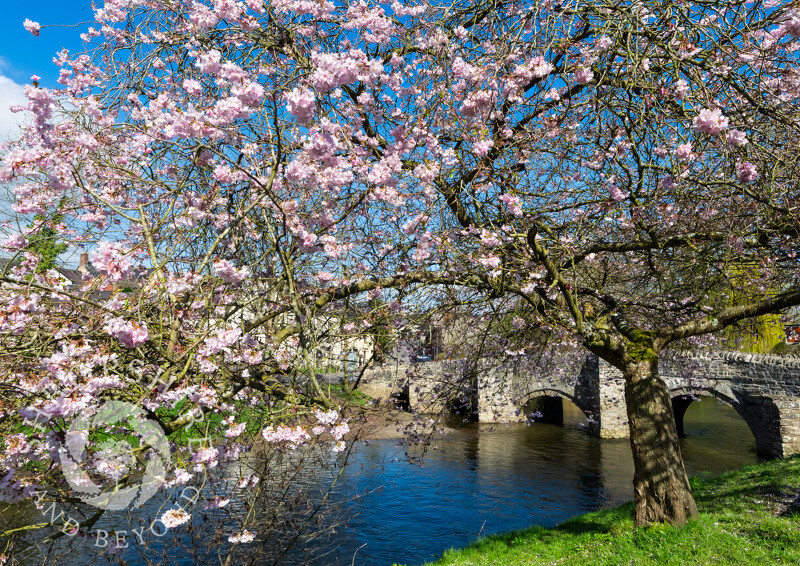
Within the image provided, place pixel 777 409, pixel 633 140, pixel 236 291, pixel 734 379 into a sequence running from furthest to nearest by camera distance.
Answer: pixel 734 379 → pixel 777 409 → pixel 633 140 → pixel 236 291

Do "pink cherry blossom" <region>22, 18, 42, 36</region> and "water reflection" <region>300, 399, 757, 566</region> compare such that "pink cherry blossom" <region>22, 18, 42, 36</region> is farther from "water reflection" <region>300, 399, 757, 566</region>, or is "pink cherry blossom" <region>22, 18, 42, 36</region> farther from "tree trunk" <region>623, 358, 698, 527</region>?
"water reflection" <region>300, 399, 757, 566</region>

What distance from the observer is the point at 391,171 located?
165 inches

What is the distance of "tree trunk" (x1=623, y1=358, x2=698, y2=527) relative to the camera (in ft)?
19.5

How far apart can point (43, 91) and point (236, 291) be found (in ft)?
7.00

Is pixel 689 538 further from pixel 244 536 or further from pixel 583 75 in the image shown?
pixel 583 75

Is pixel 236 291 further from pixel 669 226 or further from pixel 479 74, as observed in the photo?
pixel 669 226

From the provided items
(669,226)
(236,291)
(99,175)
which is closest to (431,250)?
(236,291)

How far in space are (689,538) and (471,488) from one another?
819 centimetres

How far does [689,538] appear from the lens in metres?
5.56

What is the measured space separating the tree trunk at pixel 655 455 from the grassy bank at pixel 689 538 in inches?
7.7

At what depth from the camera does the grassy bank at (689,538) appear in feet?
17.5

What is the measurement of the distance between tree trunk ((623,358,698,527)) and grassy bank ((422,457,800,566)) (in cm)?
→ 20

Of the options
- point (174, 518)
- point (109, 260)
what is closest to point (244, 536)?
point (174, 518)

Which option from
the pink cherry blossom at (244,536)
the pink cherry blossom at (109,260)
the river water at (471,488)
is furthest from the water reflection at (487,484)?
the pink cherry blossom at (109,260)
